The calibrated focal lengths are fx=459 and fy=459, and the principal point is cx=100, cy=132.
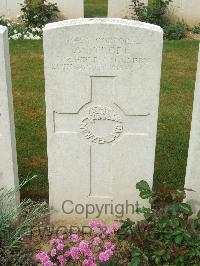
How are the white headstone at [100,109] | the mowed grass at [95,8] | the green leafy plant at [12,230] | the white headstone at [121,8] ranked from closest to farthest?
the white headstone at [100,109]
the green leafy plant at [12,230]
the white headstone at [121,8]
the mowed grass at [95,8]

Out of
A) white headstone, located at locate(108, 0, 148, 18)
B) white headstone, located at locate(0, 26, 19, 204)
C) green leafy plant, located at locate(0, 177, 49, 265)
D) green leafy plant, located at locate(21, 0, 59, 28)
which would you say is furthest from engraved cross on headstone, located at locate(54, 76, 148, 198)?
white headstone, located at locate(108, 0, 148, 18)

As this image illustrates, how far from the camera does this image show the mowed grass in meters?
13.2

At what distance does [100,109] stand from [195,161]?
0.94 meters

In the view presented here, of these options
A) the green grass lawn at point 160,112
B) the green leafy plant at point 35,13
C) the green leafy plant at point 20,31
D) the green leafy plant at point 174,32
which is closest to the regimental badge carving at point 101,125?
the green grass lawn at point 160,112

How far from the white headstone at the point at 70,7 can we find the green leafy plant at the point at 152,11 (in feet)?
4.50

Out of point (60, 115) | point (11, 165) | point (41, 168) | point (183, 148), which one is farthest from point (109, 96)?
point (183, 148)

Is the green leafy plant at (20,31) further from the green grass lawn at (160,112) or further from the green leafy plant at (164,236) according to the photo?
the green leafy plant at (164,236)

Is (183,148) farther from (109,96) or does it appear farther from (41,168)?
(109,96)

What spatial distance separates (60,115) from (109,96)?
0.46m

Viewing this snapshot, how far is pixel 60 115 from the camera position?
400cm

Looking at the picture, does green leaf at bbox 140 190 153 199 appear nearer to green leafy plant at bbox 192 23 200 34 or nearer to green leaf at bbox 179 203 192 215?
green leaf at bbox 179 203 192 215

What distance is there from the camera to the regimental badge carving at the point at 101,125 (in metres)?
3.98

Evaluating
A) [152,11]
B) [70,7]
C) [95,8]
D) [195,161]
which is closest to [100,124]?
[195,161]

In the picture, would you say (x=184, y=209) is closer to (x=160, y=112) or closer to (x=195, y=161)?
(x=195, y=161)
